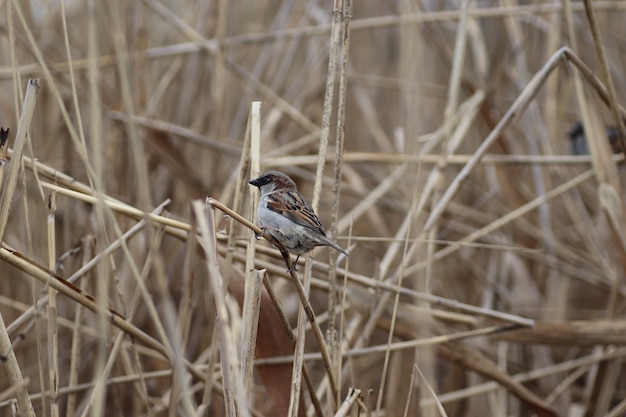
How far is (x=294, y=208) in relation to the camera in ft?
6.45

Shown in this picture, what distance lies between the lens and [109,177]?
10.8ft

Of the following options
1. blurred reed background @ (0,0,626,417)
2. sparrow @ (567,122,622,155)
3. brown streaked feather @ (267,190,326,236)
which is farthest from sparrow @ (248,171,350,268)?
sparrow @ (567,122,622,155)

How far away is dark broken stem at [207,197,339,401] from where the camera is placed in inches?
62.1

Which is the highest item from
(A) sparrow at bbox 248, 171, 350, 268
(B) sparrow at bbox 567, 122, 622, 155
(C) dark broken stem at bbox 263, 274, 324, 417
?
(B) sparrow at bbox 567, 122, 622, 155

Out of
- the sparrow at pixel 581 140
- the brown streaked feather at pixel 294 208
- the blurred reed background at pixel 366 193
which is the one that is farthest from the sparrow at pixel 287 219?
the sparrow at pixel 581 140

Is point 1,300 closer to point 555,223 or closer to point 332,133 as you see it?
point 332,133

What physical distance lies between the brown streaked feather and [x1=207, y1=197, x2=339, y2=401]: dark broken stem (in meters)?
0.11

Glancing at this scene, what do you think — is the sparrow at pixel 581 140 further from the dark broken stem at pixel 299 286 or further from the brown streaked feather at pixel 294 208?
the dark broken stem at pixel 299 286

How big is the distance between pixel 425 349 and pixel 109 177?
187cm

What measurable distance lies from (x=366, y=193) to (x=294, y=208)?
161 cm

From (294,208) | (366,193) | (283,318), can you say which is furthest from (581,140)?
(283,318)

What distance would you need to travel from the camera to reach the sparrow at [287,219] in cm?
189

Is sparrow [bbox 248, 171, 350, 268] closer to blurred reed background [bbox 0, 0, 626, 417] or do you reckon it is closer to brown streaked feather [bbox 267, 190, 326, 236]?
brown streaked feather [bbox 267, 190, 326, 236]

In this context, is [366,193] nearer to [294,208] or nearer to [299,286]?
[294,208]
